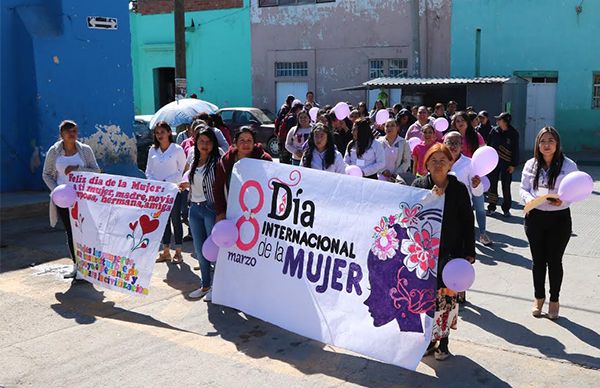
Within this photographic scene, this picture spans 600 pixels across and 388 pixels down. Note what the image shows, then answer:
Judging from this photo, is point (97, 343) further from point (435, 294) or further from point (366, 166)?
point (366, 166)

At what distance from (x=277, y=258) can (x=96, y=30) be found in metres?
8.93

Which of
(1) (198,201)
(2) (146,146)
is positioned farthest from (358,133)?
(2) (146,146)

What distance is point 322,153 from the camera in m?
6.88

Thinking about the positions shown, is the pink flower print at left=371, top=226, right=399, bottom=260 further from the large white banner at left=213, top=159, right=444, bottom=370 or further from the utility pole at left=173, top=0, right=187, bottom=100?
the utility pole at left=173, top=0, right=187, bottom=100

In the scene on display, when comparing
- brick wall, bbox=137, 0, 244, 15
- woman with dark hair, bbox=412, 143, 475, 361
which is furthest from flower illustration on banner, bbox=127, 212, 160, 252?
brick wall, bbox=137, 0, 244, 15

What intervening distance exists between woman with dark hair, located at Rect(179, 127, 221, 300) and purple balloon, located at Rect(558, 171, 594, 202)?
3245 mm

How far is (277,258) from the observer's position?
5.62 meters

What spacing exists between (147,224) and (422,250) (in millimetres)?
2898

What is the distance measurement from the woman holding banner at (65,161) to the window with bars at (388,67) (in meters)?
17.4

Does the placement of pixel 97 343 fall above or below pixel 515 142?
below

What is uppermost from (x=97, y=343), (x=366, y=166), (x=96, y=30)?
(x=96, y=30)

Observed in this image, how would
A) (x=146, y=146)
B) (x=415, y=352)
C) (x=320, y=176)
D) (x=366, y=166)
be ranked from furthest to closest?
(x=146, y=146) → (x=366, y=166) → (x=320, y=176) → (x=415, y=352)

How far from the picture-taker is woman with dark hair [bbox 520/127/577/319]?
18.7ft

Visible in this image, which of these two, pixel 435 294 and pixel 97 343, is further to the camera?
pixel 97 343
